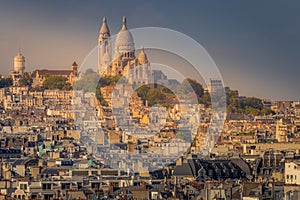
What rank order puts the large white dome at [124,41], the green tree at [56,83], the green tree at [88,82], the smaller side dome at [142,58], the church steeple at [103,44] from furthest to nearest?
the green tree at [56,83]
the church steeple at [103,44]
the green tree at [88,82]
the large white dome at [124,41]
the smaller side dome at [142,58]

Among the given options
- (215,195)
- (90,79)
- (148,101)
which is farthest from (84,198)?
(90,79)

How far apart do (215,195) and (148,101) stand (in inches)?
2715

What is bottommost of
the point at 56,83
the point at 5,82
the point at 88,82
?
the point at 88,82

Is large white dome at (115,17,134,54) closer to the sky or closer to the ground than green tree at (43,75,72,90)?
closer to the sky

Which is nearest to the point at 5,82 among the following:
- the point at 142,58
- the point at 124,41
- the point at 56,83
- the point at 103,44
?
the point at 56,83

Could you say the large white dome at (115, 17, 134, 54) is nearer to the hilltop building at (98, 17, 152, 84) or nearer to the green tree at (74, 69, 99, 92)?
the hilltop building at (98, 17, 152, 84)

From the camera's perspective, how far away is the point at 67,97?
373ft

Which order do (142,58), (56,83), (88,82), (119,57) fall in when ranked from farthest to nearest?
(56,83)
(119,57)
(88,82)
(142,58)

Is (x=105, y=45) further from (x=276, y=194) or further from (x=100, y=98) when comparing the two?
(x=276, y=194)

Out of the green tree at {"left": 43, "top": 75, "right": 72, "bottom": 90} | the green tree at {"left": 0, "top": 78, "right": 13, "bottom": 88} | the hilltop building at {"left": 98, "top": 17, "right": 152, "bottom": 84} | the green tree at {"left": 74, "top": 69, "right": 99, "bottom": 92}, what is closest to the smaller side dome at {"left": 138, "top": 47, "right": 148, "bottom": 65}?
the hilltop building at {"left": 98, "top": 17, "right": 152, "bottom": 84}

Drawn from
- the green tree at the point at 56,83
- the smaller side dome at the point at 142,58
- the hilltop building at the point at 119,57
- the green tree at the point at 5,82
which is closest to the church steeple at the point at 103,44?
the hilltop building at the point at 119,57

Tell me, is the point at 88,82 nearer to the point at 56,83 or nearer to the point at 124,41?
the point at 124,41

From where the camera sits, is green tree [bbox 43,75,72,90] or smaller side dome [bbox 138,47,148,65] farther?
green tree [bbox 43,75,72,90]

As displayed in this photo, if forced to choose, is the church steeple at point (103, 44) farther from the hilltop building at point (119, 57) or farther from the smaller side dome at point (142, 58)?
the smaller side dome at point (142, 58)
